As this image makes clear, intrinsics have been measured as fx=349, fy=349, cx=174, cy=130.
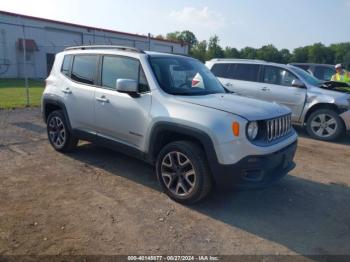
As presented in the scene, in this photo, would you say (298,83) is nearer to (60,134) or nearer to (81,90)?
(81,90)

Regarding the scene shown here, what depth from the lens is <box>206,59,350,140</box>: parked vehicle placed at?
8305mm

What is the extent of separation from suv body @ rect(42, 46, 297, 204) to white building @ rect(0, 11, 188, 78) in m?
20.6

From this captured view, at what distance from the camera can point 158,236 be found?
3.62 metres

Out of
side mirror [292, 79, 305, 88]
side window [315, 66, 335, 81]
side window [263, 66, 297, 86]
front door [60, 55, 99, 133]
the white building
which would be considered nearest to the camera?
front door [60, 55, 99, 133]

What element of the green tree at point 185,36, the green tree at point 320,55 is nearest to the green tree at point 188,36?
the green tree at point 185,36

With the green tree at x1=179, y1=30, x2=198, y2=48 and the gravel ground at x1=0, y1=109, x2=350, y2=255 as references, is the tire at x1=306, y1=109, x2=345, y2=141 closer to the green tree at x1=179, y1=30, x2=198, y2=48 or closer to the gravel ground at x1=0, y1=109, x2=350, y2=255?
the gravel ground at x1=0, y1=109, x2=350, y2=255

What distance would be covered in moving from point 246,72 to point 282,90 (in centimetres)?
118

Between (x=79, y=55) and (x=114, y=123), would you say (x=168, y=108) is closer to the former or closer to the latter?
(x=114, y=123)

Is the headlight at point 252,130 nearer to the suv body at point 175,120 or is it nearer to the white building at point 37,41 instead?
the suv body at point 175,120

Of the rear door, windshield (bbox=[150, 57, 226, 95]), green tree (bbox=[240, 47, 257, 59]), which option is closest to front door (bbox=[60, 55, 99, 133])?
windshield (bbox=[150, 57, 226, 95])

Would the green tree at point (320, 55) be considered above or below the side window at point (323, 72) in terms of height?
above

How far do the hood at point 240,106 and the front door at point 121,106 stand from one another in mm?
623

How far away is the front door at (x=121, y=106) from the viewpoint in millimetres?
4688

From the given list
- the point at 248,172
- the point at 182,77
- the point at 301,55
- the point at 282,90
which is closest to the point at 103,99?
the point at 182,77
